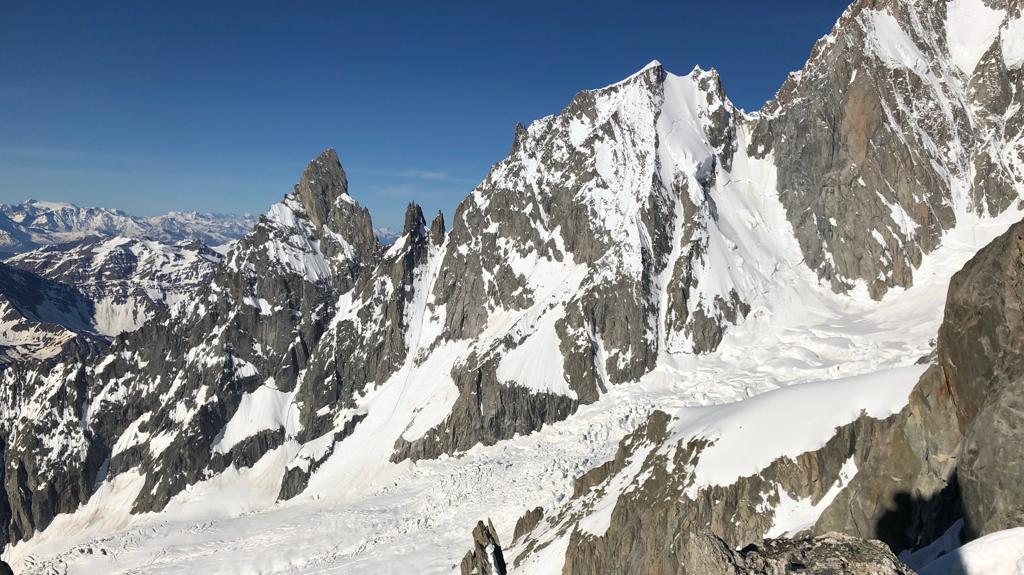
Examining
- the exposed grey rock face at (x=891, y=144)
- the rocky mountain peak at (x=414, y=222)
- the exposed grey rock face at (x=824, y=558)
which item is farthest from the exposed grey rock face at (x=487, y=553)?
the rocky mountain peak at (x=414, y=222)

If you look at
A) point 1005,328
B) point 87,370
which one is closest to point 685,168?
point 1005,328

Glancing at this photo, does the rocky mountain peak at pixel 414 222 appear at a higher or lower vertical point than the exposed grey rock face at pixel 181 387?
higher

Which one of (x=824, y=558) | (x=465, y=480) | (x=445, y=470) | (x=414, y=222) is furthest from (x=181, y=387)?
(x=824, y=558)

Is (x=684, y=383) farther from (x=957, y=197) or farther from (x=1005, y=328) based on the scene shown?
(x=1005, y=328)

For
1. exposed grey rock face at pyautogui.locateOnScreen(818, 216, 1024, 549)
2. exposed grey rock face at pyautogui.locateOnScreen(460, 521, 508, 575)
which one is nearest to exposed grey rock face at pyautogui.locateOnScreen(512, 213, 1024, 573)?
exposed grey rock face at pyautogui.locateOnScreen(818, 216, 1024, 549)

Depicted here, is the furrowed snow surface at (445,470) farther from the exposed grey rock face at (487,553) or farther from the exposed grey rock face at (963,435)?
the exposed grey rock face at (487,553)

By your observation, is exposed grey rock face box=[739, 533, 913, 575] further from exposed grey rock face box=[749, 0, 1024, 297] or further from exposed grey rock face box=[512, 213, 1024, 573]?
exposed grey rock face box=[749, 0, 1024, 297]
